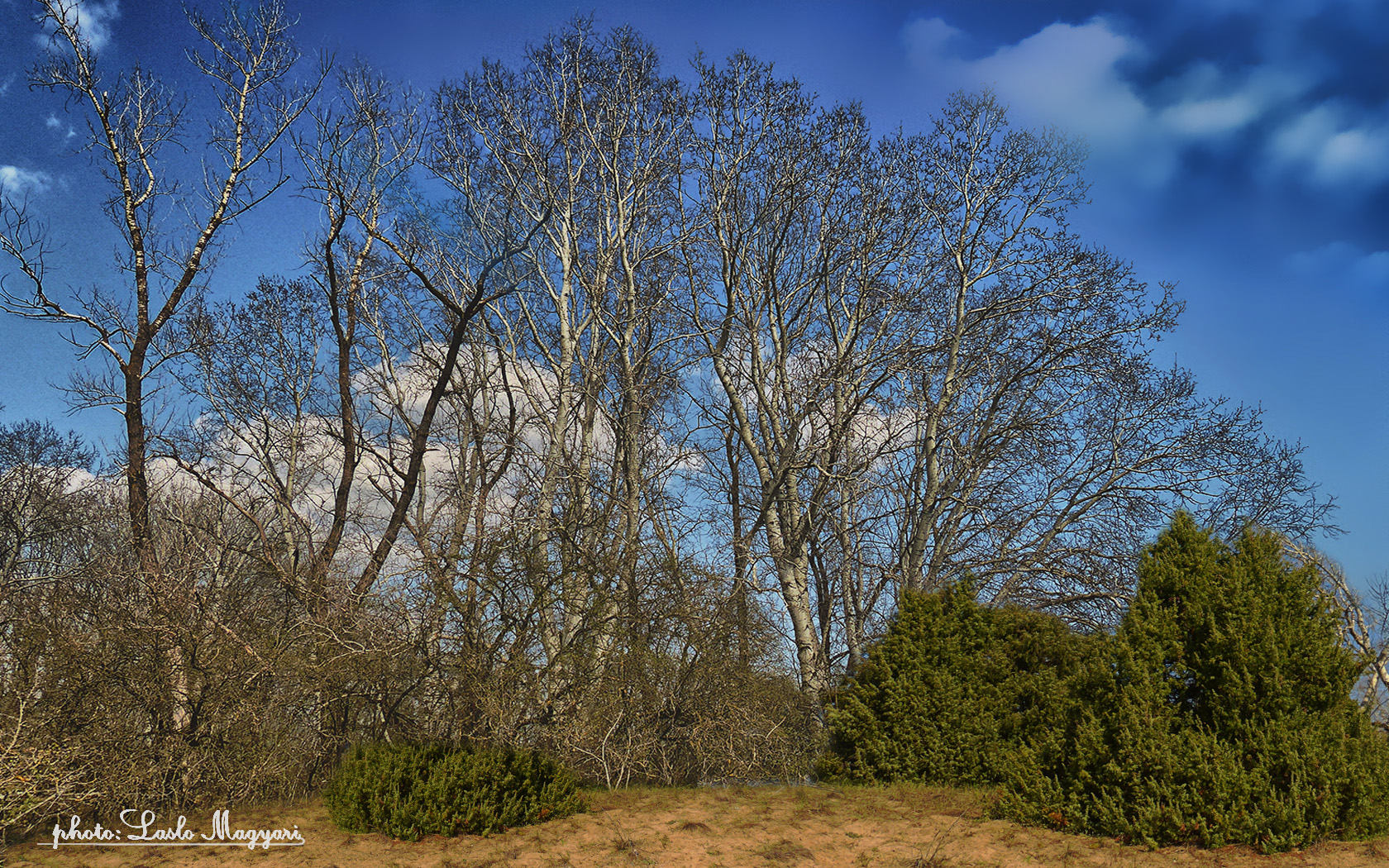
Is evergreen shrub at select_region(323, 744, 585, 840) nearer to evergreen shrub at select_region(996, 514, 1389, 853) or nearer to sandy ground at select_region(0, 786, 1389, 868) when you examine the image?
sandy ground at select_region(0, 786, 1389, 868)

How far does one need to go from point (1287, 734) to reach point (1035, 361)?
7.87 metres

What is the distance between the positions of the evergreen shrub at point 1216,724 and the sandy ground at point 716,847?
0.66 feet

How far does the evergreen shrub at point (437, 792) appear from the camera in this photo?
262 inches

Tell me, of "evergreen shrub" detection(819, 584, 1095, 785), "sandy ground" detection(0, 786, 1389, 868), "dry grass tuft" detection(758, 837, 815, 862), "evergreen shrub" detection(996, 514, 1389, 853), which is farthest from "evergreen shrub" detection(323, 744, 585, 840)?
"evergreen shrub" detection(996, 514, 1389, 853)

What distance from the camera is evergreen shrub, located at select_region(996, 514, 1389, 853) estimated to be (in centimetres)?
563

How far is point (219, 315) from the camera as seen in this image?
14086 mm

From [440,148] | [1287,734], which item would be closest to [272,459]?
[440,148]

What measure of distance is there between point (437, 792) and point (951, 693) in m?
5.27

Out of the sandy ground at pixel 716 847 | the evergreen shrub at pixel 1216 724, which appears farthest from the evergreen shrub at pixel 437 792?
the evergreen shrub at pixel 1216 724

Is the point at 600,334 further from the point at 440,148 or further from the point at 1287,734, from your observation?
the point at 1287,734

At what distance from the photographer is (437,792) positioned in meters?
6.68

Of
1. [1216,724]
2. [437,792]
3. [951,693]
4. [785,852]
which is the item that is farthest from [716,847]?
[1216,724]

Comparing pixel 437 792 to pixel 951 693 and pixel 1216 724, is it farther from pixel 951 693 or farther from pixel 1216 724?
pixel 1216 724

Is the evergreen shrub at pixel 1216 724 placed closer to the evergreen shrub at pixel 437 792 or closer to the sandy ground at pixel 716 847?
the sandy ground at pixel 716 847
